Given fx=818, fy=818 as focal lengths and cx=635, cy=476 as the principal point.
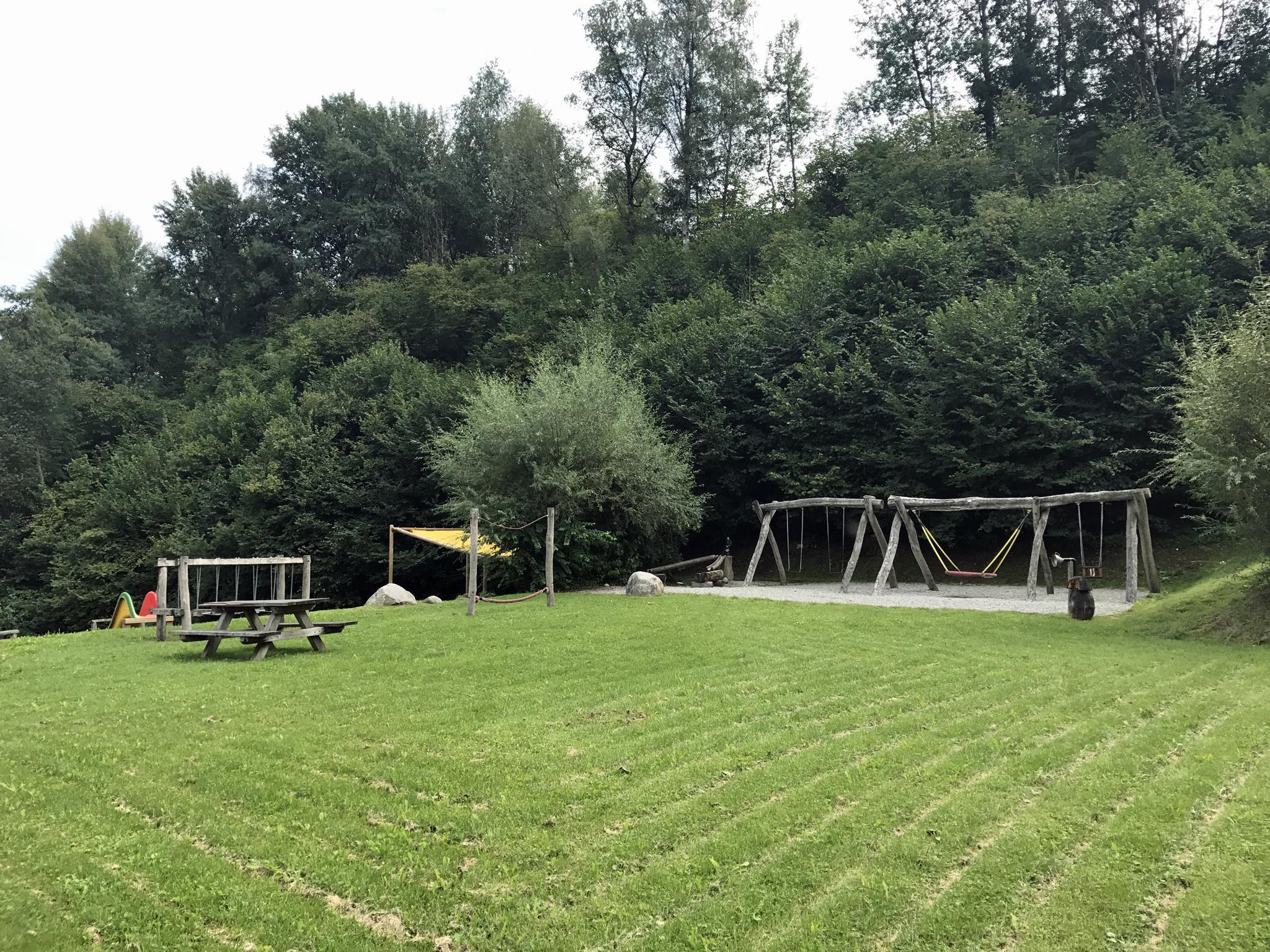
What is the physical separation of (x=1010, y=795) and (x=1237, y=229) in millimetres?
24473

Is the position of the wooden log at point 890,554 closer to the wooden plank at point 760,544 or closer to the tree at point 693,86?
the wooden plank at point 760,544

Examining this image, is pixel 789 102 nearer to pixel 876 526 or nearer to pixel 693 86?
pixel 693 86

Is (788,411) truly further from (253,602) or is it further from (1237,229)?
(253,602)

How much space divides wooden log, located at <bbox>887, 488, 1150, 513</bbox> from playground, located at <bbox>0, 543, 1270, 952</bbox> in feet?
22.7

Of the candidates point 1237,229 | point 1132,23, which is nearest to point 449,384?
point 1237,229

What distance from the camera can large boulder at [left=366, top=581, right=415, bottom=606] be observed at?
688 inches

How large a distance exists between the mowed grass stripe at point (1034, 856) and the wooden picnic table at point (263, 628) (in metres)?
7.93

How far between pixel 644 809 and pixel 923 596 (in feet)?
46.4

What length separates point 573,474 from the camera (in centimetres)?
1930

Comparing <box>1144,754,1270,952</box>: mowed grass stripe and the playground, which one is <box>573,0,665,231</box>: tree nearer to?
the playground

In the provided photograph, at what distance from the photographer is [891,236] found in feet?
91.1

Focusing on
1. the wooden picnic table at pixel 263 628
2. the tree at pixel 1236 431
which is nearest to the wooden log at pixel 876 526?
the tree at pixel 1236 431

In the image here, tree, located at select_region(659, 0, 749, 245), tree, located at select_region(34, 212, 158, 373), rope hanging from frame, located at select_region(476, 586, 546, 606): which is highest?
→ tree, located at select_region(659, 0, 749, 245)

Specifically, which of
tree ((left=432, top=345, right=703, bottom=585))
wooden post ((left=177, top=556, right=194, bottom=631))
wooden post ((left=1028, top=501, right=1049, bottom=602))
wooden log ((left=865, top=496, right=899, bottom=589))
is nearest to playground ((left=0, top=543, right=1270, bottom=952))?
wooden post ((left=177, top=556, right=194, bottom=631))
